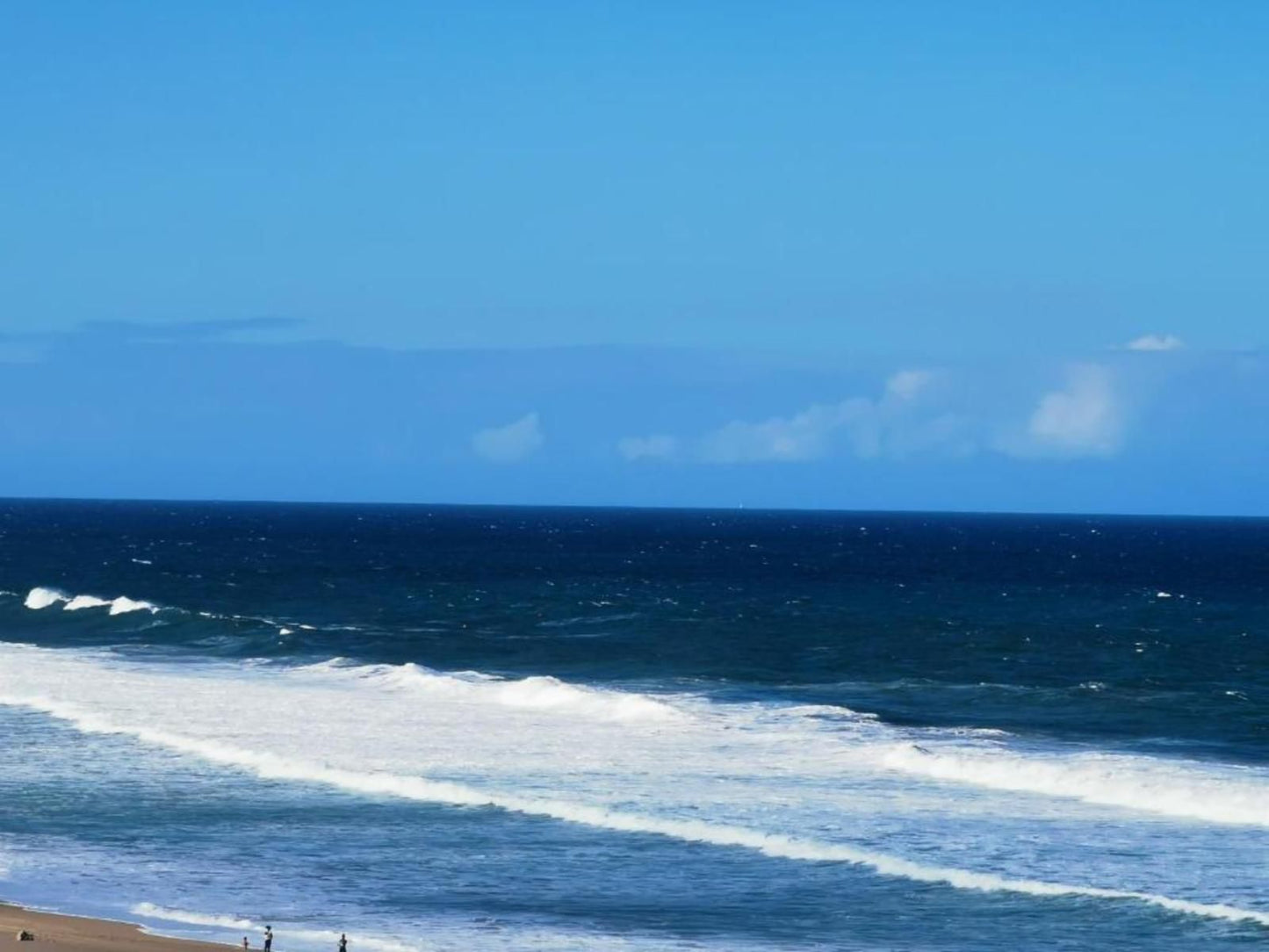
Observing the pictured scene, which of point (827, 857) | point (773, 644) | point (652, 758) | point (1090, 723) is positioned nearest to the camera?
point (827, 857)

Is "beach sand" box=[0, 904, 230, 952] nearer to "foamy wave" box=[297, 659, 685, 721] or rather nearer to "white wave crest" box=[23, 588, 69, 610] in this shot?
"foamy wave" box=[297, 659, 685, 721]

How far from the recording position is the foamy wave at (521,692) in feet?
136

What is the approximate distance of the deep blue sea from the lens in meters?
22.2

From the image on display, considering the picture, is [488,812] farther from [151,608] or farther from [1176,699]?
[151,608]

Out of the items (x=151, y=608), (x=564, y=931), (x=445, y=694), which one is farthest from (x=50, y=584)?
(x=564, y=931)

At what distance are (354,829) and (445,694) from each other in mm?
18072

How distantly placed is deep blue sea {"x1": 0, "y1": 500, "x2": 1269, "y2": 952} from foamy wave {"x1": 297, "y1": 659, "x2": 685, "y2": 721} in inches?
6.9

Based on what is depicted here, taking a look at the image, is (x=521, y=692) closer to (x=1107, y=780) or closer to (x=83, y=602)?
(x=1107, y=780)

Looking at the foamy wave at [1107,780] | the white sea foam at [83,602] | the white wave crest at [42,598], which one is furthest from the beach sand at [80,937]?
the white wave crest at [42,598]

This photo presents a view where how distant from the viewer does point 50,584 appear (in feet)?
301

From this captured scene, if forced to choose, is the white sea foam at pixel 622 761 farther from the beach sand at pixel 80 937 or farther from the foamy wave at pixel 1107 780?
the beach sand at pixel 80 937

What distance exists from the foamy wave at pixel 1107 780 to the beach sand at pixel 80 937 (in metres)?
16.4

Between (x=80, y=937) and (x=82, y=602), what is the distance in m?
58.2

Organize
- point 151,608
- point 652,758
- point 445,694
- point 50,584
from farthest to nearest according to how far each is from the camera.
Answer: point 50,584 < point 151,608 < point 445,694 < point 652,758
